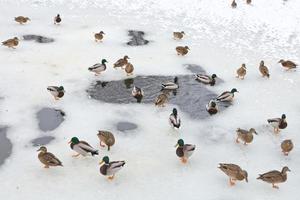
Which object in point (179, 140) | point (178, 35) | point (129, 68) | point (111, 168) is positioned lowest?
point (111, 168)

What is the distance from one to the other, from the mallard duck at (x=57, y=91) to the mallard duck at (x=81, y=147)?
2.77 metres

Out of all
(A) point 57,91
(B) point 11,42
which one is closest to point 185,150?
(A) point 57,91

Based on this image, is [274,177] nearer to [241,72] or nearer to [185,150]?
[185,150]

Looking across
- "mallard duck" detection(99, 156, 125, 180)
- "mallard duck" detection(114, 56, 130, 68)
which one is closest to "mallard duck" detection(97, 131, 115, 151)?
"mallard duck" detection(99, 156, 125, 180)

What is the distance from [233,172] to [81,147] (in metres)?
3.30

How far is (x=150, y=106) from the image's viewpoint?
13.0 metres

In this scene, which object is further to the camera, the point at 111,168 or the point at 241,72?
the point at 241,72

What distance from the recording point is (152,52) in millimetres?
16562

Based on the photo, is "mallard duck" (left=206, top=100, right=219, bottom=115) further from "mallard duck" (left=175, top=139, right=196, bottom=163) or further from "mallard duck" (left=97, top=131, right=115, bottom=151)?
"mallard duck" (left=97, top=131, right=115, bottom=151)

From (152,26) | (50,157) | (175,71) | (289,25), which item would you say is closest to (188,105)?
(175,71)

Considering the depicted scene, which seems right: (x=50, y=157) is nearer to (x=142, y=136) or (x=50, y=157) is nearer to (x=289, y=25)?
(x=142, y=136)

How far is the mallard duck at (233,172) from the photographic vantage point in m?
9.74

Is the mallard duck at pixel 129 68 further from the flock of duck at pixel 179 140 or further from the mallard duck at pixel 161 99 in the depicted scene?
the mallard duck at pixel 161 99

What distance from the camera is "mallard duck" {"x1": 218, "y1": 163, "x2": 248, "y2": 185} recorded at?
974 centimetres
